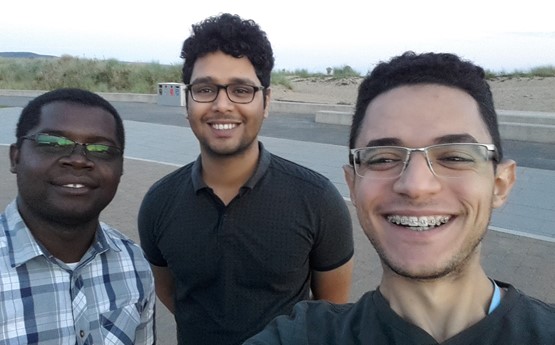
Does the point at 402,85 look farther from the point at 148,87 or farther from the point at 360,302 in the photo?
the point at 148,87

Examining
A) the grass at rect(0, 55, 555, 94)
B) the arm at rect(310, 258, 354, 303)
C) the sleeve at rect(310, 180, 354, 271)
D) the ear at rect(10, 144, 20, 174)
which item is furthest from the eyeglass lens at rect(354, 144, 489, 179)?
the grass at rect(0, 55, 555, 94)

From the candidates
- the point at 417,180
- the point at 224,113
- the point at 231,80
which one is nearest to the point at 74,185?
the point at 224,113

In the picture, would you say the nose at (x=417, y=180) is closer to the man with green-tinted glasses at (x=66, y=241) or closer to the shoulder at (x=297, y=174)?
the shoulder at (x=297, y=174)

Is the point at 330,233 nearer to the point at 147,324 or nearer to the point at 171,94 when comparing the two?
the point at 147,324

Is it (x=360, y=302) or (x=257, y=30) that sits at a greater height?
(x=257, y=30)

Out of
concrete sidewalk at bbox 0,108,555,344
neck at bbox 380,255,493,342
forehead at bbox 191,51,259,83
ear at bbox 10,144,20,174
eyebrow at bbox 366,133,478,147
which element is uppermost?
forehead at bbox 191,51,259,83

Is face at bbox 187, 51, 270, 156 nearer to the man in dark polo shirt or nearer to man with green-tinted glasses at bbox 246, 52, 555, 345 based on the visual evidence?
the man in dark polo shirt

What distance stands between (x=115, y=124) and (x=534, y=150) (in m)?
10.7

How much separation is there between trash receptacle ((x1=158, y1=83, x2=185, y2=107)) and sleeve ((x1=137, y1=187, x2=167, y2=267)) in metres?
17.8

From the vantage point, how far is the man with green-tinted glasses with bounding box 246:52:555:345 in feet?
5.24

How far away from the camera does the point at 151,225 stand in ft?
8.70

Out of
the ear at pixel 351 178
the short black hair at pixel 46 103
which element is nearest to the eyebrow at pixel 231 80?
the short black hair at pixel 46 103

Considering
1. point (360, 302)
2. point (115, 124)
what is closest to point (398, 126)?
point (360, 302)

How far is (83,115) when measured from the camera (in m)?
2.17
